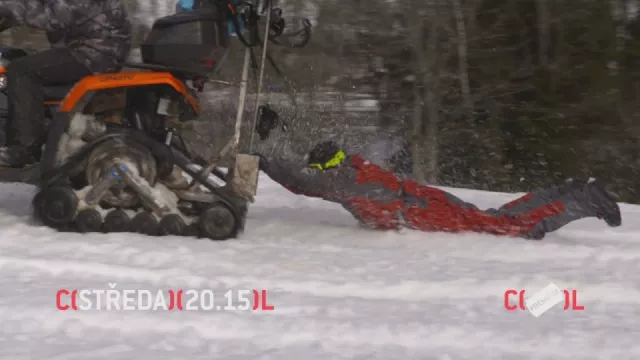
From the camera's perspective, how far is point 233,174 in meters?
3.99

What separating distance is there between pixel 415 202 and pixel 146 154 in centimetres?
148


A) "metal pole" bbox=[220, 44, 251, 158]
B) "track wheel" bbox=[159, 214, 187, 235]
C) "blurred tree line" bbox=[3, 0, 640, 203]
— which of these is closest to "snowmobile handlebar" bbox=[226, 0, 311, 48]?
"metal pole" bbox=[220, 44, 251, 158]

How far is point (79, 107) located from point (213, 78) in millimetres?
776

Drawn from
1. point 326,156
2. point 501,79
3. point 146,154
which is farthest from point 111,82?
point 501,79

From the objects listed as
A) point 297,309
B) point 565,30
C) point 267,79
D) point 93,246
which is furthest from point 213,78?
point 565,30

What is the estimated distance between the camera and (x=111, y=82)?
393 cm

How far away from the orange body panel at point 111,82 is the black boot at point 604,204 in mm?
2314

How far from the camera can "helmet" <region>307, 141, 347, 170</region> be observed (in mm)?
4211

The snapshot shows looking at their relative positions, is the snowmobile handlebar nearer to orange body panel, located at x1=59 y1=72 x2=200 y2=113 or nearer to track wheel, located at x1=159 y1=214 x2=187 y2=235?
orange body panel, located at x1=59 y1=72 x2=200 y2=113

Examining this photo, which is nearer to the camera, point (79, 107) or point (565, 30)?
point (79, 107)

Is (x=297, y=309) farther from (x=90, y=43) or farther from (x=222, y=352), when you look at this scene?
(x=90, y=43)

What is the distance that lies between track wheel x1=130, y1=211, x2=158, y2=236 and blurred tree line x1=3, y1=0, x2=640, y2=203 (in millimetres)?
8953

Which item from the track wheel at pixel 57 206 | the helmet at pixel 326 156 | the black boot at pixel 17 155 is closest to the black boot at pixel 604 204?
the helmet at pixel 326 156

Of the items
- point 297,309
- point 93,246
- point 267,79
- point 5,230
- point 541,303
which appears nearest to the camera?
point 297,309
